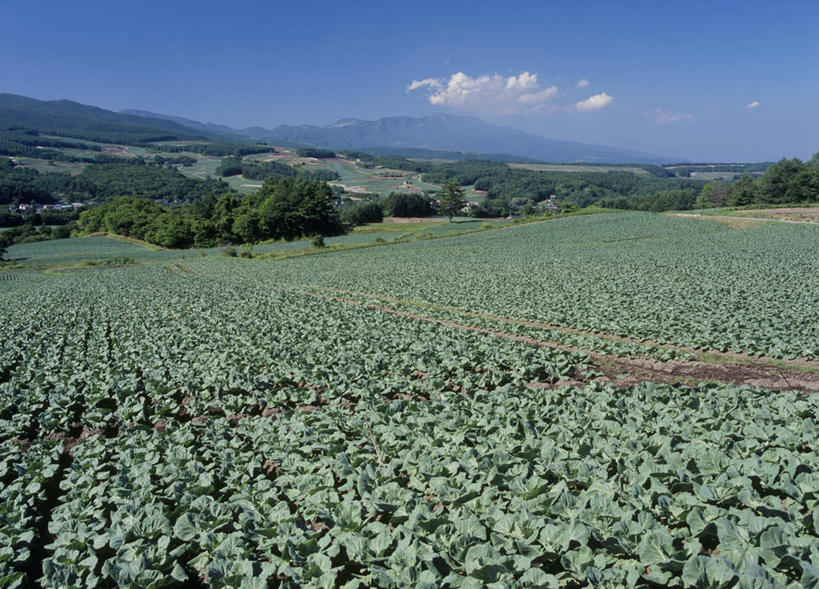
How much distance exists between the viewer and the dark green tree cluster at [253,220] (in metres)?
91.4

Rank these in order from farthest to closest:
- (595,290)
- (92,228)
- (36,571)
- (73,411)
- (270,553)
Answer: (92,228)
(595,290)
(73,411)
(36,571)
(270,553)

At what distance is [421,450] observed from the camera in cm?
742

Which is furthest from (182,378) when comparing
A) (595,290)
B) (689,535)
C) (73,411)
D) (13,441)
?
(595,290)

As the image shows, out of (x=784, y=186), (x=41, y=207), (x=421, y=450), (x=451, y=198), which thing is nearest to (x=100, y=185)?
(x=41, y=207)

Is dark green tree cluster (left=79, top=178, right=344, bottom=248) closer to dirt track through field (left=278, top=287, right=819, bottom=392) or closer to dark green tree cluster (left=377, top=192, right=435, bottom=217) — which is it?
dark green tree cluster (left=377, top=192, right=435, bottom=217)

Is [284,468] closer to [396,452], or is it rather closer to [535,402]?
[396,452]

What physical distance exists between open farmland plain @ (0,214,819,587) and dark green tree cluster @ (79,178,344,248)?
250 ft

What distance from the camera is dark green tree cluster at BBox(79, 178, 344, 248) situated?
9144 centimetres

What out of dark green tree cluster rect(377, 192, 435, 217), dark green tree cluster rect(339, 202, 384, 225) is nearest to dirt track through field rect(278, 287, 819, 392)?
dark green tree cluster rect(339, 202, 384, 225)

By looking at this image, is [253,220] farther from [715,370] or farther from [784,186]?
[784,186]

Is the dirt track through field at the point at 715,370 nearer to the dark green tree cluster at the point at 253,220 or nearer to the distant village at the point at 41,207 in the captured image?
the dark green tree cluster at the point at 253,220

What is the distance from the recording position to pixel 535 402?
921 centimetres

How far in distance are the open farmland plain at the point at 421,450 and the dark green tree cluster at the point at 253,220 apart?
76.2 metres

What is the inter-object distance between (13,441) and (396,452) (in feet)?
30.4
